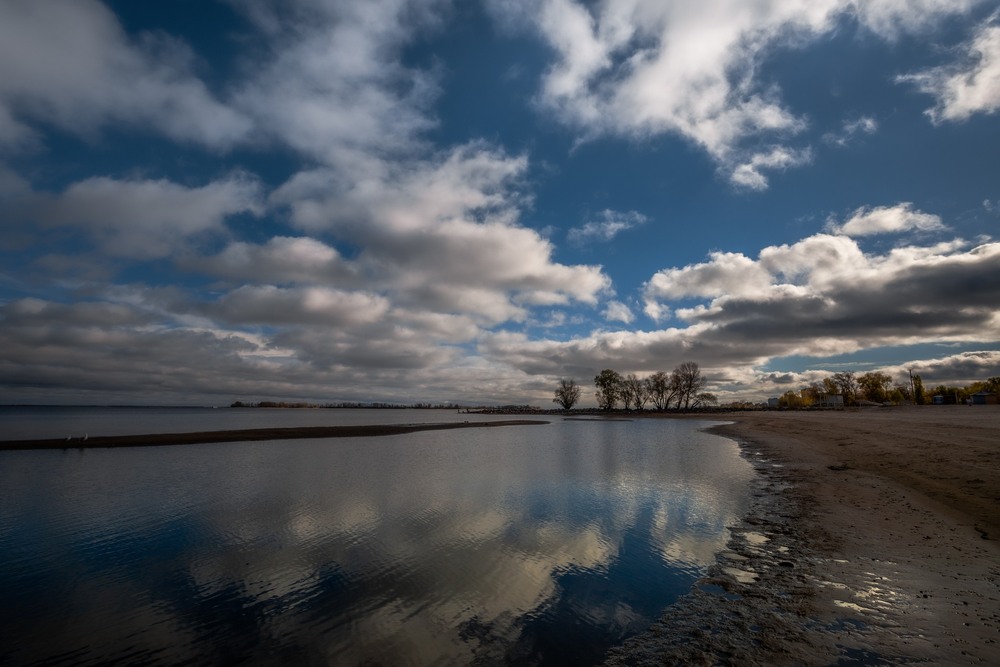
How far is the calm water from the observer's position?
25.1ft

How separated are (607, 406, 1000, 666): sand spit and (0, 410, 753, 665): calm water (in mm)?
845

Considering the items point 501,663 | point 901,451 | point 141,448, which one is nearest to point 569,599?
point 501,663

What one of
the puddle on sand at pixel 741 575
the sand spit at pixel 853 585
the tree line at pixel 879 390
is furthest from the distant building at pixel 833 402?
the puddle on sand at pixel 741 575

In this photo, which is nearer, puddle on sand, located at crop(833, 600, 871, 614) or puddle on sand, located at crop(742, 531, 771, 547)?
puddle on sand, located at crop(833, 600, 871, 614)

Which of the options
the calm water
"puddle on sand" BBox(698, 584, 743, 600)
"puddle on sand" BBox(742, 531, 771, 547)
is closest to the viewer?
the calm water

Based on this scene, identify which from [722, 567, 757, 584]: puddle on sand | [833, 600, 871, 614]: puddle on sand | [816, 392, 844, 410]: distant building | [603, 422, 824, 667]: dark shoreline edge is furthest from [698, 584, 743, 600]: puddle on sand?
[816, 392, 844, 410]: distant building

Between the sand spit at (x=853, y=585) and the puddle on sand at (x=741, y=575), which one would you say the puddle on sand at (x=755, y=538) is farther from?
the puddle on sand at (x=741, y=575)

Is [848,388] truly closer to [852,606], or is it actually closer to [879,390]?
[879,390]

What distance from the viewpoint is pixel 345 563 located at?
1143 cm

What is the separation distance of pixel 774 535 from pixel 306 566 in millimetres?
12741

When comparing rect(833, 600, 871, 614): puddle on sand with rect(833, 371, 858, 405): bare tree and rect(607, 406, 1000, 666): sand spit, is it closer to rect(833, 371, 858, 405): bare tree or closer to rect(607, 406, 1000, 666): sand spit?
rect(607, 406, 1000, 666): sand spit

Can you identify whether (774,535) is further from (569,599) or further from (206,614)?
(206,614)

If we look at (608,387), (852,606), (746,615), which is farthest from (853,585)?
(608,387)

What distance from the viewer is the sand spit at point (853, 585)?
6859mm
